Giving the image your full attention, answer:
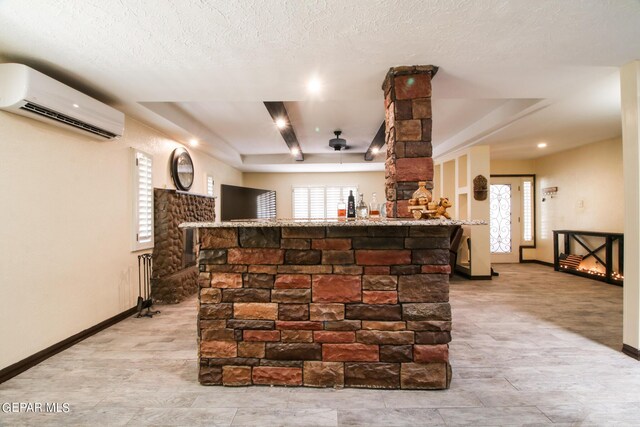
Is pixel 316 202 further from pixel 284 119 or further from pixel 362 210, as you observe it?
pixel 362 210

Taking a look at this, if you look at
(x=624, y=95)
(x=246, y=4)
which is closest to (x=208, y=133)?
(x=246, y=4)

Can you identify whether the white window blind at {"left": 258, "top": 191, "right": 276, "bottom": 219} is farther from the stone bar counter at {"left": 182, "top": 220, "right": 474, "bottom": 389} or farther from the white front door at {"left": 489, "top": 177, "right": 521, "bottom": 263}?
the white front door at {"left": 489, "top": 177, "right": 521, "bottom": 263}

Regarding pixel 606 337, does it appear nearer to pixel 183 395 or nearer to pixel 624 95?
pixel 624 95

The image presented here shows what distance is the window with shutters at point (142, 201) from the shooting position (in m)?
3.50

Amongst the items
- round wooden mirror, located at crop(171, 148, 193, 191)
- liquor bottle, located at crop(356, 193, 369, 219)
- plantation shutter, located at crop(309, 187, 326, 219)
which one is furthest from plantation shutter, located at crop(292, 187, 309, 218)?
liquor bottle, located at crop(356, 193, 369, 219)

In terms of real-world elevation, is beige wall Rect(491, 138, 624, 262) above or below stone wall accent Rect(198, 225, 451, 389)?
above

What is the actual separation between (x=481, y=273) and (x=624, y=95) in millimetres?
3459

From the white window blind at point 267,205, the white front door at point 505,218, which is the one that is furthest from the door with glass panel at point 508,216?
the white window blind at point 267,205

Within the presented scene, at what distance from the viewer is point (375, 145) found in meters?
5.46

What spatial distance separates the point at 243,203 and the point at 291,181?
2347mm

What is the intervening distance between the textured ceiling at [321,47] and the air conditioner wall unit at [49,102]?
16cm

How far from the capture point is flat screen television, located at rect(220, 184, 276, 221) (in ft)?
19.0

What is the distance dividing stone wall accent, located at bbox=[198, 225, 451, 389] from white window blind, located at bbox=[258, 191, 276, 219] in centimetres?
518

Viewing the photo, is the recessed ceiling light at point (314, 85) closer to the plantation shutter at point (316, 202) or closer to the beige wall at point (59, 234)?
the beige wall at point (59, 234)
